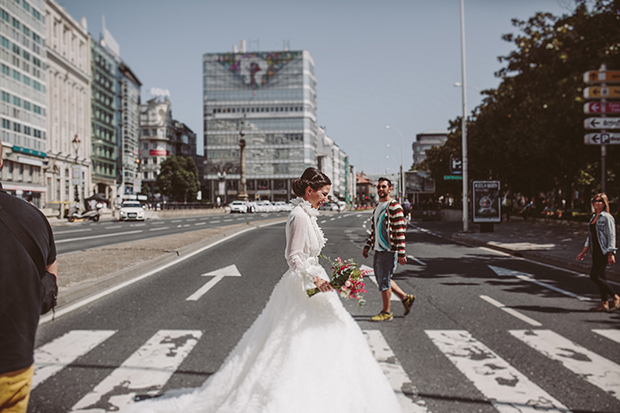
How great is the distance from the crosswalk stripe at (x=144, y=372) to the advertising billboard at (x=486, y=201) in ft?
63.6

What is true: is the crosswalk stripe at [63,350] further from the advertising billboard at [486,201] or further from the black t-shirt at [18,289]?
the advertising billboard at [486,201]

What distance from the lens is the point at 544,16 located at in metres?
26.4

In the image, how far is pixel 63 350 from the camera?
5.84 meters

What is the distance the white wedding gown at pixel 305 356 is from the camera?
2.99 m

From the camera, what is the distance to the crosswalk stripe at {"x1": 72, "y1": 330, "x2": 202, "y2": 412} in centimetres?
440

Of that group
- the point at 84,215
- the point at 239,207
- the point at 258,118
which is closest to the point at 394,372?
the point at 84,215

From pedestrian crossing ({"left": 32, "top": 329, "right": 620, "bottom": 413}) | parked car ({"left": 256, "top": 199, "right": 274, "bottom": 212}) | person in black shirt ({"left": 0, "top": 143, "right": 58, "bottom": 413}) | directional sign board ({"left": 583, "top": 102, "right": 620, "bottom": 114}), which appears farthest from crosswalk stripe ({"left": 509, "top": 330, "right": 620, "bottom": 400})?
parked car ({"left": 256, "top": 199, "right": 274, "bottom": 212})

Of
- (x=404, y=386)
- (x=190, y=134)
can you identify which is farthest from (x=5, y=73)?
(x=190, y=134)

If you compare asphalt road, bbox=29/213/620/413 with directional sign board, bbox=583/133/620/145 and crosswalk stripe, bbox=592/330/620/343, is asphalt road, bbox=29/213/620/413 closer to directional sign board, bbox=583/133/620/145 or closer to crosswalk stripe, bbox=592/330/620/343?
crosswalk stripe, bbox=592/330/620/343

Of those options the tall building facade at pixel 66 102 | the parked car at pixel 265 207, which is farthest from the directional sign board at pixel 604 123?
the parked car at pixel 265 207

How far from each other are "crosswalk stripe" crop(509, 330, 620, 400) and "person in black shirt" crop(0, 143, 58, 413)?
470 centimetres

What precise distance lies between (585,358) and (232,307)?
5.13 meters

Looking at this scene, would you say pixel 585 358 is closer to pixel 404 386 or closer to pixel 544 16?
pixel 404 386

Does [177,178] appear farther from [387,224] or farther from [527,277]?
[387,224]
